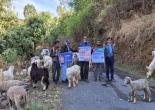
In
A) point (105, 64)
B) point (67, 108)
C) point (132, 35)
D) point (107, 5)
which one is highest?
point (107, 5)

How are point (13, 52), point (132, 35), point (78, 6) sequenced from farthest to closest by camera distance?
point (78, 6), point (13, 52), point (132, 35)

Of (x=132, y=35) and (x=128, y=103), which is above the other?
(x=132, y=35)

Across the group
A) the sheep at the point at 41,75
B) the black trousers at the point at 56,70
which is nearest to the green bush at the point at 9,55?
the black trousers at the point at 56,70

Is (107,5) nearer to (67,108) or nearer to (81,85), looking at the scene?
(81,85)

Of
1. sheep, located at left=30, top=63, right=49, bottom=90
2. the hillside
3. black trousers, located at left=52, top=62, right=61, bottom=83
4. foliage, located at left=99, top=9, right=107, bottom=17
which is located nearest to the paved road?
sheep, located at left=30, top=63, right=49, bottom=90

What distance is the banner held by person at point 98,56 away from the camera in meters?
17.8

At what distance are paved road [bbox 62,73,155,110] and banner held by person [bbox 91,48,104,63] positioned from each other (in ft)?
3.39

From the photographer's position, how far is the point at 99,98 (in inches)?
563

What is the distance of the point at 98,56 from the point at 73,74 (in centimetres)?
158

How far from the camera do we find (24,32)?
3072cm

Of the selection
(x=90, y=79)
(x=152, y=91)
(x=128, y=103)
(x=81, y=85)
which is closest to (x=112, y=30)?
(x=90, y=79)

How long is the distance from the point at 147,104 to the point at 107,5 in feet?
Result: 55.6

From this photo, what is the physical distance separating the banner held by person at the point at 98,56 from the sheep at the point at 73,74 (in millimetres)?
975

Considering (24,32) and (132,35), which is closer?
(132,35)
